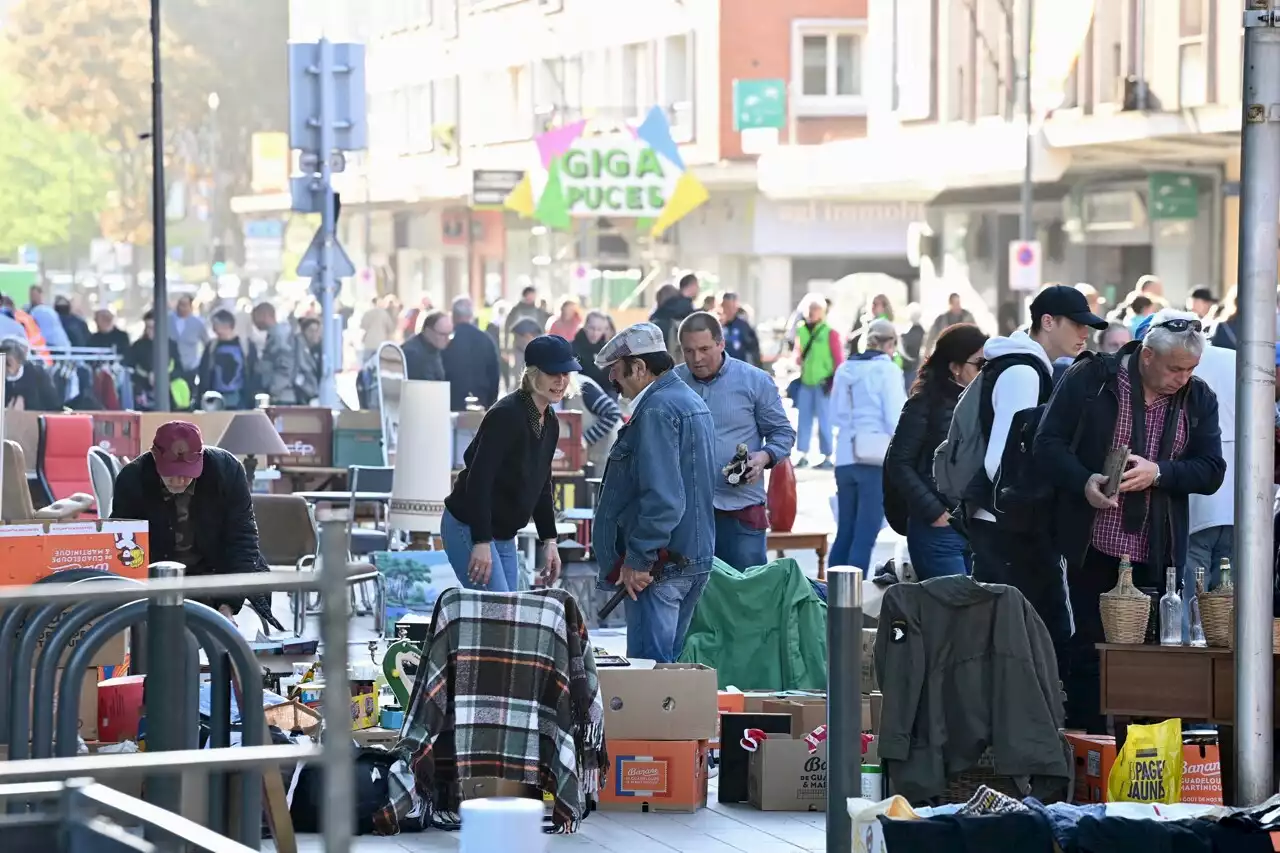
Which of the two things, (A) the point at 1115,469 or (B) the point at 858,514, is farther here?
(B) the point at 858,514

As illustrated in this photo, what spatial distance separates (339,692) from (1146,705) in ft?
15.0

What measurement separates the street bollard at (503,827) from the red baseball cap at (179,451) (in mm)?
5268

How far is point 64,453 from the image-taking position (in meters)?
16.0

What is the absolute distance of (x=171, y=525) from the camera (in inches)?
387

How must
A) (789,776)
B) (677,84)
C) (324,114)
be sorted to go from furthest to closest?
(677,84) → (324,114) → (789,776)

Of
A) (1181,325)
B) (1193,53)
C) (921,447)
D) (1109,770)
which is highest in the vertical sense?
(1193,53)

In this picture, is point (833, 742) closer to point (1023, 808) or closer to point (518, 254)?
point (1023, 808)

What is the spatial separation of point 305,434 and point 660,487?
28.2 feet

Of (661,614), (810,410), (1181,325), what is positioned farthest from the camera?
(810,410)

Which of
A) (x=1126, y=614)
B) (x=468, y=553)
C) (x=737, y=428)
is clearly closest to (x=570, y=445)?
(x=737, y=428)

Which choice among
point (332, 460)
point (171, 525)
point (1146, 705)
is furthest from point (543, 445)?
point (332, 460)

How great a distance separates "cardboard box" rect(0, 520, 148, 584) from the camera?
8.85 meters

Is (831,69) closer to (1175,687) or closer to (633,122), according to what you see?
(633,122)

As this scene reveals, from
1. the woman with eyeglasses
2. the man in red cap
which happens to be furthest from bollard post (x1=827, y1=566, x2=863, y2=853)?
the woman with eyeglasses
